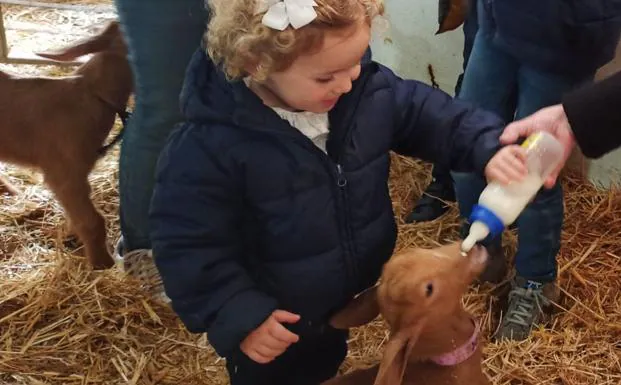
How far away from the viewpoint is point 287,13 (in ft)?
4.42

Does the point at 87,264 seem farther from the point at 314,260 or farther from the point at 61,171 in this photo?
the point at 314,260

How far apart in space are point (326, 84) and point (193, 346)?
45.5 inches

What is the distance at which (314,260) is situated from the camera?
1.61 meters

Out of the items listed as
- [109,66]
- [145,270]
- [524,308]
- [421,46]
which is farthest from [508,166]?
[421,46]

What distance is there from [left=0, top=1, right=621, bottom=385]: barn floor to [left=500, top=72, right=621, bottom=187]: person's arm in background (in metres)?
0.77

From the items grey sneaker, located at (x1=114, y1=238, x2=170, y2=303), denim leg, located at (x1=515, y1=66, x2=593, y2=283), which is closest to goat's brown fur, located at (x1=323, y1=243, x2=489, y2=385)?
denim leg, located at (x1=515, y1=66, x2=593, y2=283)

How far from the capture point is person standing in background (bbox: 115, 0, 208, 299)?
1799 millimetres

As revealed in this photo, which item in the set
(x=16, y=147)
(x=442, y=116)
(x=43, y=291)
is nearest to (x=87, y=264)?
(x=43, y=291)

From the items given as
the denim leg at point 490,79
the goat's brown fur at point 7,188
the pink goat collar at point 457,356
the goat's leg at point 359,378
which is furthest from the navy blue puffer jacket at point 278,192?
the goat's brown fur at point 7,188

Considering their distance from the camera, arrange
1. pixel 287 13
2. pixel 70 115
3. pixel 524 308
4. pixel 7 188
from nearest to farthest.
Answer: pixel 287 13, pixel 524 308, pixel 70 115, pixel 7 188

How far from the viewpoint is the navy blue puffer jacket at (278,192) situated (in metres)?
1.49

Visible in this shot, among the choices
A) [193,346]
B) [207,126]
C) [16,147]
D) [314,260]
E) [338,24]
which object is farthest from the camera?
[16,147]

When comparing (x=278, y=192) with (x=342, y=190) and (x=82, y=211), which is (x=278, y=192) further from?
(x=82, y=211)

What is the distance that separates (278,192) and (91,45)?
1305mm
